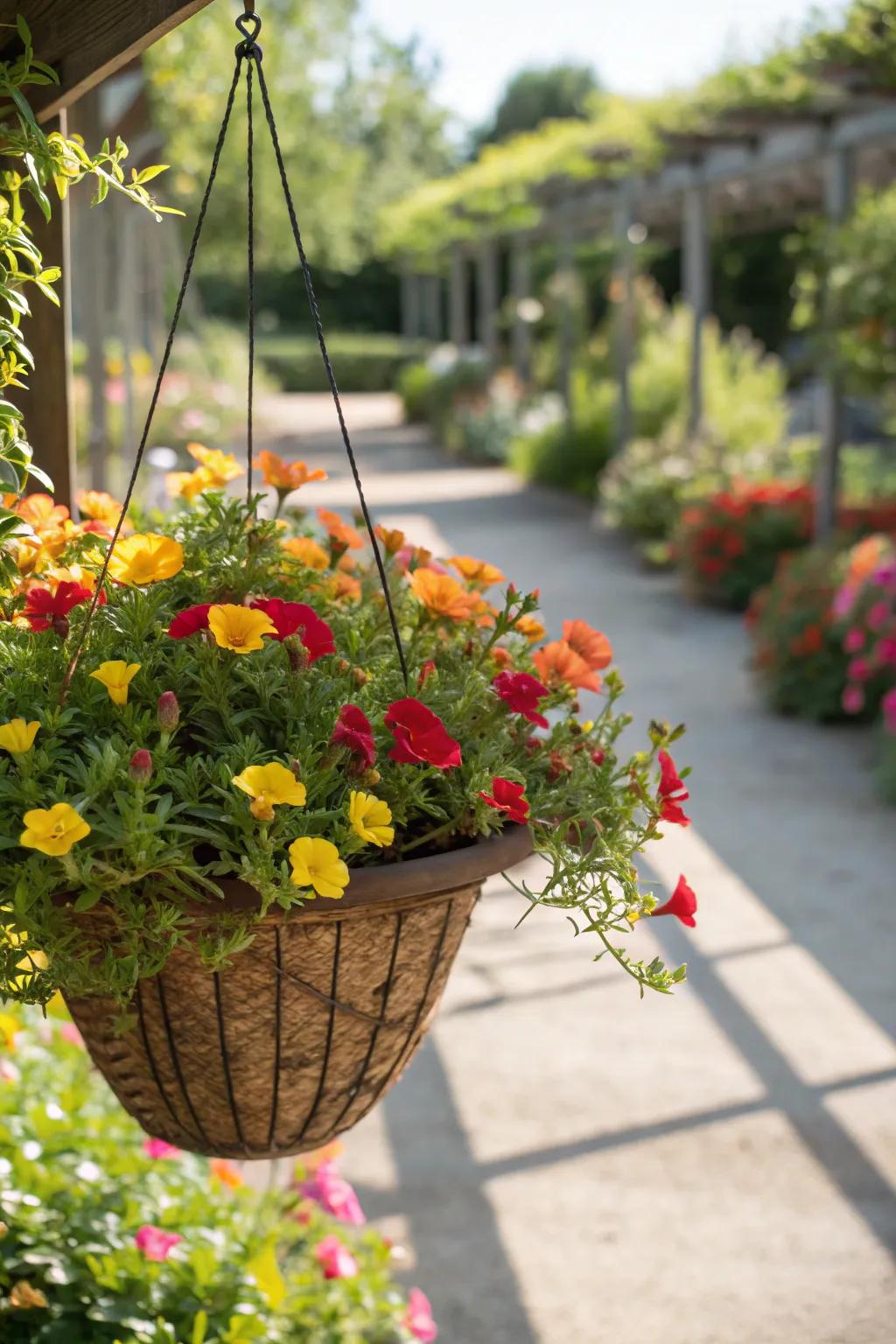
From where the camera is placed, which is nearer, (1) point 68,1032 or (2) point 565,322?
(1) point 68,1032

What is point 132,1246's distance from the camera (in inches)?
66.6

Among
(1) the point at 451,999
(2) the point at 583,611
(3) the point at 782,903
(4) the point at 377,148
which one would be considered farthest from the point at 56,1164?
(4) the point at 377,148

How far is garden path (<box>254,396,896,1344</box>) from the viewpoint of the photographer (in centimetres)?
227

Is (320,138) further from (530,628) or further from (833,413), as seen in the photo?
(530,628)

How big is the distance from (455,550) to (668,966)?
602 centimetres

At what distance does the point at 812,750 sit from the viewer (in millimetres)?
5305

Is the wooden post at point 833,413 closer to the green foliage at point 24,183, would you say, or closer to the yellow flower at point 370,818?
the green foliage at point 24,183

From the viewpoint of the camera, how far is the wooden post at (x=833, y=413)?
653cm

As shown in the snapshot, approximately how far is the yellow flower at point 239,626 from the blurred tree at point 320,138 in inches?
341

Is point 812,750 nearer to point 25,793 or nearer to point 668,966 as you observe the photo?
point 668,966

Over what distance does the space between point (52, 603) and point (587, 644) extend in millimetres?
499

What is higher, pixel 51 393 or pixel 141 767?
pixel 51 393

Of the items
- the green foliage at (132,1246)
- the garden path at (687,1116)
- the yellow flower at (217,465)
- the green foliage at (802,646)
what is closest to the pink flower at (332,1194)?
the green foliage at (132,1246)

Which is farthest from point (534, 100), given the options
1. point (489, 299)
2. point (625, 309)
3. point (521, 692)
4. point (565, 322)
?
point (521, 692)
